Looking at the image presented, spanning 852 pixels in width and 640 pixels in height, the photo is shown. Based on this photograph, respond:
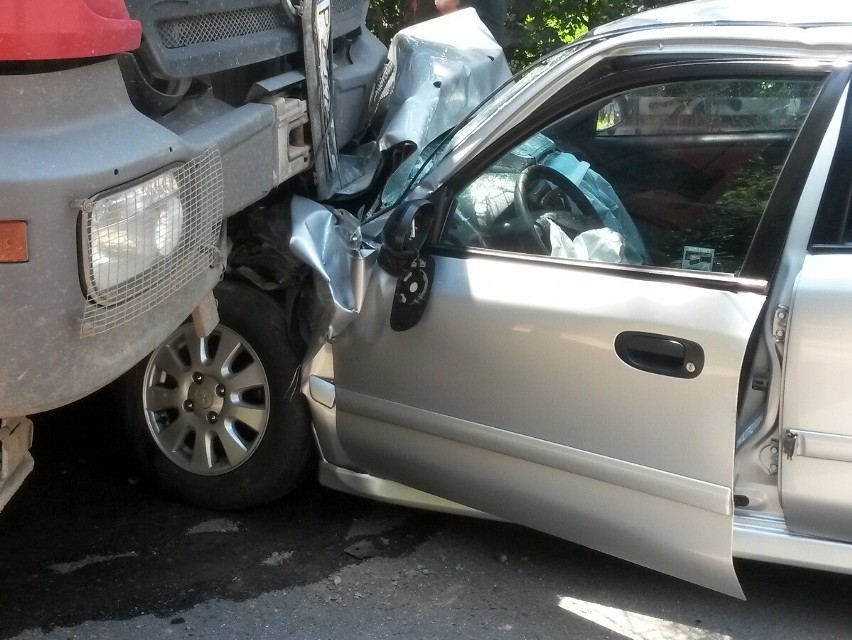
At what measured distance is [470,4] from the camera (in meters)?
6.42

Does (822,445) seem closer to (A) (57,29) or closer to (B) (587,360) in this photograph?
(B) (587,360)

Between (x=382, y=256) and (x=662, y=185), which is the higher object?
(x=662, y=185)

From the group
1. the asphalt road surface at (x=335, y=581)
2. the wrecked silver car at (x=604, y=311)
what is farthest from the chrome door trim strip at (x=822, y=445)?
the asphalt road surface at (x=335, y=581)

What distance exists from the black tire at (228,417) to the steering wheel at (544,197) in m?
0.88

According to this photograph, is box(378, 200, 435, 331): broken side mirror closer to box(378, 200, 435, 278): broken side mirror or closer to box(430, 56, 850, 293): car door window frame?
box(378, 200, 435, 278): broken side mirror

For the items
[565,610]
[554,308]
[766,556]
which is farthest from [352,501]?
[766,556]

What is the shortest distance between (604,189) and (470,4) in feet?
12.8

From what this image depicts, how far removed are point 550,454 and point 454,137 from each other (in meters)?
1.06

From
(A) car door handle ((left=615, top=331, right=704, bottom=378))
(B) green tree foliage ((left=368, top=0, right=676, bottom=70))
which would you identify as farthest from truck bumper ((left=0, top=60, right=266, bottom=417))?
(B) green tree foliage ((left=368, top=0, right=676, bottom=70))

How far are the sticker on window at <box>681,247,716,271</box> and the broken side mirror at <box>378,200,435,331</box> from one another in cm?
70

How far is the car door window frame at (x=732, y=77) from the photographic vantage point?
2.50 meters

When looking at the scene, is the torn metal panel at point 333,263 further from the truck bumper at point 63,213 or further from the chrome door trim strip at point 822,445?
the chrome door trim strip at point 822,445

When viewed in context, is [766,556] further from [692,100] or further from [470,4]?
[470,4]

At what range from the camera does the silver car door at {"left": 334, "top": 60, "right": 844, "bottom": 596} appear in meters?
2.51
